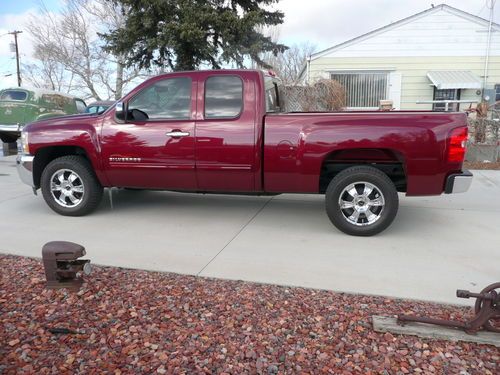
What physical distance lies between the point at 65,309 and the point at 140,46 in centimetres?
1279

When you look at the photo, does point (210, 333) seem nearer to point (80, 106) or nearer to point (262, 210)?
point (262, 210)

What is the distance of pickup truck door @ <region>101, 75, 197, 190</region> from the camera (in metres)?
5.22

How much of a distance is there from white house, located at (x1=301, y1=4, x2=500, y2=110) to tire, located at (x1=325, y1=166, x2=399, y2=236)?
9.65 meters

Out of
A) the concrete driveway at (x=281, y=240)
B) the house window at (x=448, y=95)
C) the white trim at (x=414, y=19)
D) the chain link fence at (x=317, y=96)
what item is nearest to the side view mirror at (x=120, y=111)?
the concrete driveway at (x=281, y=240)

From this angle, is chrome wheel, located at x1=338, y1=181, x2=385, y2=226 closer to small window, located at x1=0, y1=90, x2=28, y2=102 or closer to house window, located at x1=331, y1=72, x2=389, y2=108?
house window, located at x1=331, y1=72, x2=389, y2=108

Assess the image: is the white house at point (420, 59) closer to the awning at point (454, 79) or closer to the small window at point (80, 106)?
the awning at point (454, 79)

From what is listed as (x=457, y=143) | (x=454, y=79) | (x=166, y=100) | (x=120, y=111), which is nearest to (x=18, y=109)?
(x=120, y=111)

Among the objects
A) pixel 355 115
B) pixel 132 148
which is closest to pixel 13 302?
pixel 132 148

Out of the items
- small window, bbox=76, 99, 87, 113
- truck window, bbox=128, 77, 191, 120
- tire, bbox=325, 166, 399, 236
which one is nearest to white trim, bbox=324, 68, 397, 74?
truck window, bbox=128, 77, 191, 120

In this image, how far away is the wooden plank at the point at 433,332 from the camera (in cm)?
272

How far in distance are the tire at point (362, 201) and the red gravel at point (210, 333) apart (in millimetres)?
1570

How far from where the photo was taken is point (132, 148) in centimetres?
537

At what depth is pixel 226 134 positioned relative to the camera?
506cm

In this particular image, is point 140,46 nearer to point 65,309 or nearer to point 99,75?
point 65,309
